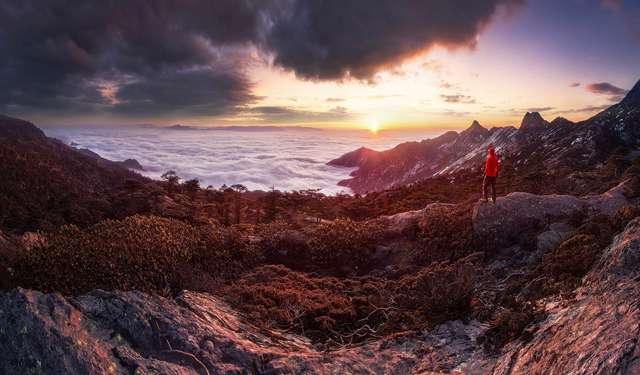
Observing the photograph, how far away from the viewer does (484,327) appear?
7.66m

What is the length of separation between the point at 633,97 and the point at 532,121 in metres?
51.8

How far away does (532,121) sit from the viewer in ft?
476

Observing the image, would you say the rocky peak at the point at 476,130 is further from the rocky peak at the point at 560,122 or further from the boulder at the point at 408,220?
the boulder at the point at 408,220

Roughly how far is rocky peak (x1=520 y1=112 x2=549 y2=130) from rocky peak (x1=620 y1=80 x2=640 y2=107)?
1525 inches

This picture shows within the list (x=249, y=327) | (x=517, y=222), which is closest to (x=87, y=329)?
(x=249, y=327)

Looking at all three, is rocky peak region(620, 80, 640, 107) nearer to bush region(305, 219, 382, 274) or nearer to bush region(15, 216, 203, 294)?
bush region(305, 219, 382, 274)

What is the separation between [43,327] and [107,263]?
2.34 metres

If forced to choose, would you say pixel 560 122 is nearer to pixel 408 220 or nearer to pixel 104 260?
pixel 408 220

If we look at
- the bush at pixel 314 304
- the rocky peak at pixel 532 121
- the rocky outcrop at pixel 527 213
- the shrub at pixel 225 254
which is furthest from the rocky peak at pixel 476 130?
the bush at pixel 314 304

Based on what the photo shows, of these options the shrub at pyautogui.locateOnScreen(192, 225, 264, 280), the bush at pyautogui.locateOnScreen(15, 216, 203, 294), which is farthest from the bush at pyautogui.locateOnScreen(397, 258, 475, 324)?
the bush at pyautogui.locateOnScreen(15, 216, 203, 294)

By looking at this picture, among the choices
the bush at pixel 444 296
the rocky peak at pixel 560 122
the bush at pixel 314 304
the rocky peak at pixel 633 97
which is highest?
the rocky peak at pixel 633 97

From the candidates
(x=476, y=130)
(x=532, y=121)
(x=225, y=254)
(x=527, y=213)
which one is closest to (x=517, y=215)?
(x=527, y=213)

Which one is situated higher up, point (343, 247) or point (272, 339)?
point (343, 247)

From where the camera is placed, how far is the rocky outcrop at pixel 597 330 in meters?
4.12
